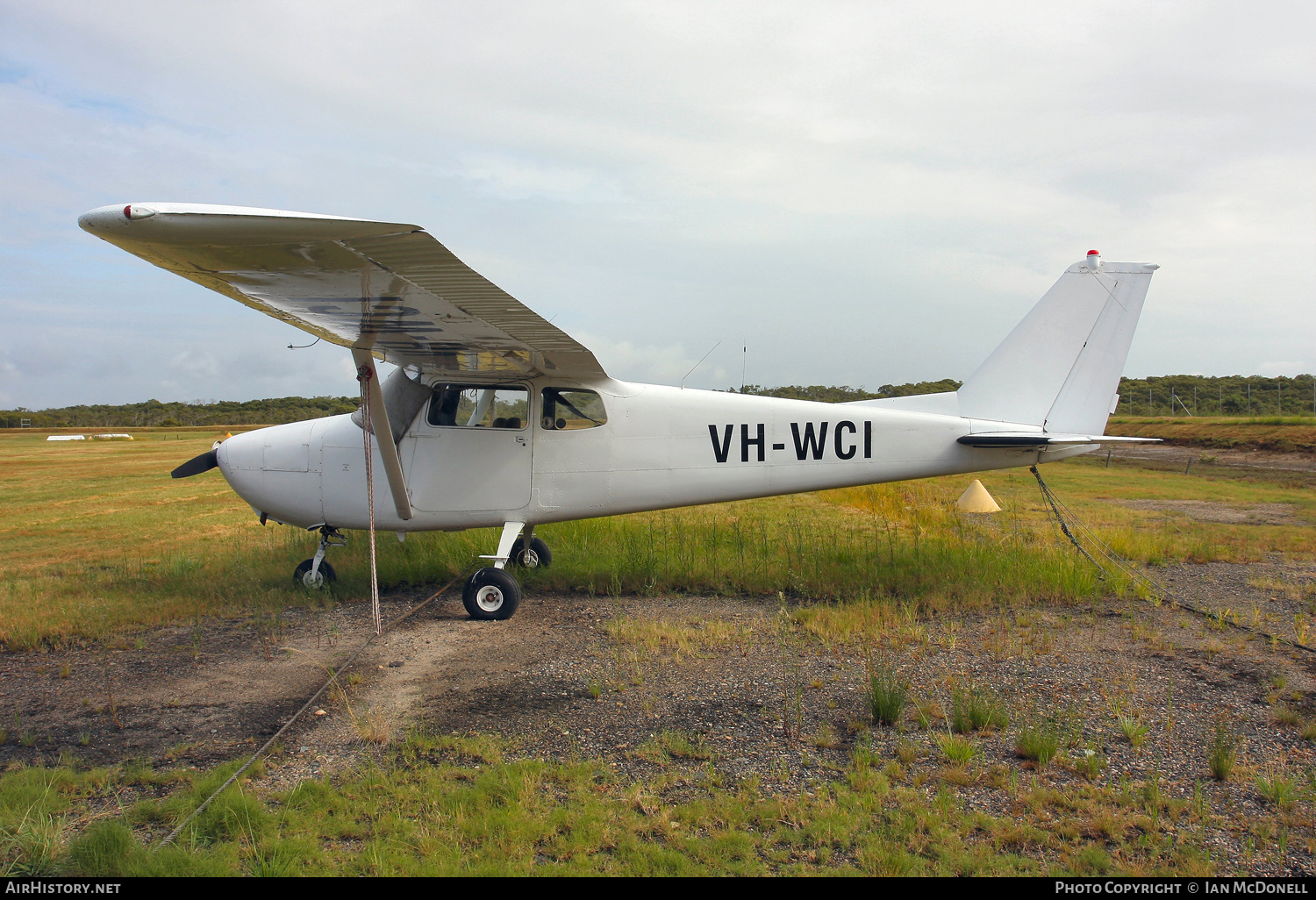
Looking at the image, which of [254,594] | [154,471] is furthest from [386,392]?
[154,471]

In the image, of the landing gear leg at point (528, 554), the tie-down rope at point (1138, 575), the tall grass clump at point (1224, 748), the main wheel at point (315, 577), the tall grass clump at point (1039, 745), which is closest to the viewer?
the tall grass clump at point (1224, 748)

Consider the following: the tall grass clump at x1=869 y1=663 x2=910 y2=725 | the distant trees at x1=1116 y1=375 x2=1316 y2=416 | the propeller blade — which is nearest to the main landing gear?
the propeller blade

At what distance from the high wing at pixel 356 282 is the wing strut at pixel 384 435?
0.43 feet

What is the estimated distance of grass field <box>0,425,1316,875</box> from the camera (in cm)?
284

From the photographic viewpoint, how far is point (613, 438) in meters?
7.07

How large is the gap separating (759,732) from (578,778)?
1.15 m

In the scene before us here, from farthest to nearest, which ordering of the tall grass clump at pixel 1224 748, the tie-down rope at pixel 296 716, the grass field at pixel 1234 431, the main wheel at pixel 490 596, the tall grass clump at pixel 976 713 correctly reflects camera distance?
the grass field at pixel 1234 431
the main wheel at pixel 490 596
the tall grass clump at pixel 976 713
the tall grass clump at pixel 1224 748
the tie-down rope at pixel 296 716

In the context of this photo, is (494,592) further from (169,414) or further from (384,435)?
(169,414)

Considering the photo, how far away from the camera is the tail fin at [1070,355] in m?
7.26

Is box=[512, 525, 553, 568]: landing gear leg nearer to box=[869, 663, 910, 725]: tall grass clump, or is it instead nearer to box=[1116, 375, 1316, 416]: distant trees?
box=[869, 663, 910, 725]: tall grass clump

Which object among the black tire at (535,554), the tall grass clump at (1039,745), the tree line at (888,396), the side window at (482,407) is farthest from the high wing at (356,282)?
the tree line at (888,396)

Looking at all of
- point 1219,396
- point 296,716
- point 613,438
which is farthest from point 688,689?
point 1219,396

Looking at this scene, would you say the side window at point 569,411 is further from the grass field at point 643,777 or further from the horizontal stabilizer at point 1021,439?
the horizontal stabilizer at point 1021,439

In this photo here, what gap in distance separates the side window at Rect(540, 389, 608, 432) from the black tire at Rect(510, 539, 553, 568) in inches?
71.2
